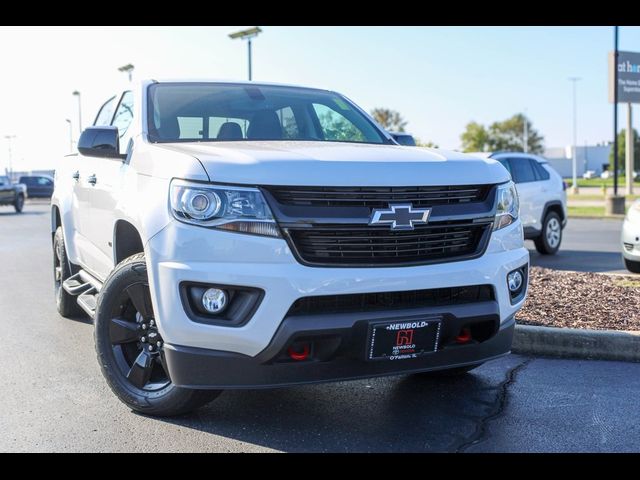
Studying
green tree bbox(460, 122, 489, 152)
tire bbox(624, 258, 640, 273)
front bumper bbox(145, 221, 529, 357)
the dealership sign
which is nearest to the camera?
front bumper bbox(145, 221, 529, 357)

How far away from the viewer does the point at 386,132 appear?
17.0 ft

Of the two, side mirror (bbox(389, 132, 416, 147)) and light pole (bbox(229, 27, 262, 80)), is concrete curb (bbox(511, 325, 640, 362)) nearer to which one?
side mirror (bbox(389, 132, 416, 147))

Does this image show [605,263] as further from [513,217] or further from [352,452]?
[352,452]

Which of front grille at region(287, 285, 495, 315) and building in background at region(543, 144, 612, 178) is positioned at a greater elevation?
building in background at region(543, 144, 612, 178)

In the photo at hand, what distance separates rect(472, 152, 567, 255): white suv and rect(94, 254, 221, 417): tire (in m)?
9.33

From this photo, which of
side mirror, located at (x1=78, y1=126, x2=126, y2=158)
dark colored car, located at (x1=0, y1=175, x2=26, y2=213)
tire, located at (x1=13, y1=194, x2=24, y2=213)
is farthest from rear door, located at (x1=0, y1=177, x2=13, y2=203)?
side mirror, located at (x1=78, y1=126, x2=126, y2=158)

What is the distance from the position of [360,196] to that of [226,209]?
2.07 ft

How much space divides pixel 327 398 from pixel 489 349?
1057 mm

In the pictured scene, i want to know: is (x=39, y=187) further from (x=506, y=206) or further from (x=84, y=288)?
(x=506, y=206)

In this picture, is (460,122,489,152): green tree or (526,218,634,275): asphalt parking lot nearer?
(526,218,634,275): asphalt parking lot

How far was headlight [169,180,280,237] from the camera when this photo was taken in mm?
3303

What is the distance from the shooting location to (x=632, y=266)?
9.41m

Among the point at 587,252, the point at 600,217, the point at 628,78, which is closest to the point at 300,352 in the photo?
the point at 587,252
